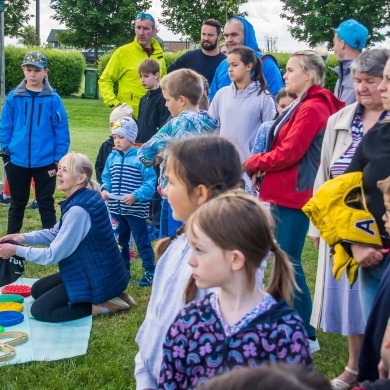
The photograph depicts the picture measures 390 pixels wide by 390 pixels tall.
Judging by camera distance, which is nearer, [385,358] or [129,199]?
[385,358]

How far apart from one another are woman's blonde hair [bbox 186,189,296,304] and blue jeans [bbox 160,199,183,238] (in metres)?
2.73

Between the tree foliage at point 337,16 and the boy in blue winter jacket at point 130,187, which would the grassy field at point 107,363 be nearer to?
the boy in blue winter jacket at point 130,187

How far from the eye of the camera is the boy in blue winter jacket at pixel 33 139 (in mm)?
6492

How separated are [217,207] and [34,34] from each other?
4892cm

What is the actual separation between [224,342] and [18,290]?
3.76m

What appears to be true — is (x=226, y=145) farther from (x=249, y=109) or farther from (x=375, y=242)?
(x=249, y=109)

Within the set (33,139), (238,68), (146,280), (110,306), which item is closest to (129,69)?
(33,139)

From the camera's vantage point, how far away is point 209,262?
1961mm

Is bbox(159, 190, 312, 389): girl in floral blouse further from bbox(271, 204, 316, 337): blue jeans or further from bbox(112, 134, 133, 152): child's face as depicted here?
bbox(112, 134, 133, 152): child's face

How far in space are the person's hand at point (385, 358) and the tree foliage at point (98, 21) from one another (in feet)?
126

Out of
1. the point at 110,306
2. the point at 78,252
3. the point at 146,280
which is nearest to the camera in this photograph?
the point at 78,252

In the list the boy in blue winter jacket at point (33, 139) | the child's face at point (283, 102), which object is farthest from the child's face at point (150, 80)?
the child's face at point (283, 102)

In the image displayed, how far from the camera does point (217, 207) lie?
6.47 feet

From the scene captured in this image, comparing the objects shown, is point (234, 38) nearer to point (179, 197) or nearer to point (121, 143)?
point (121, 143)
